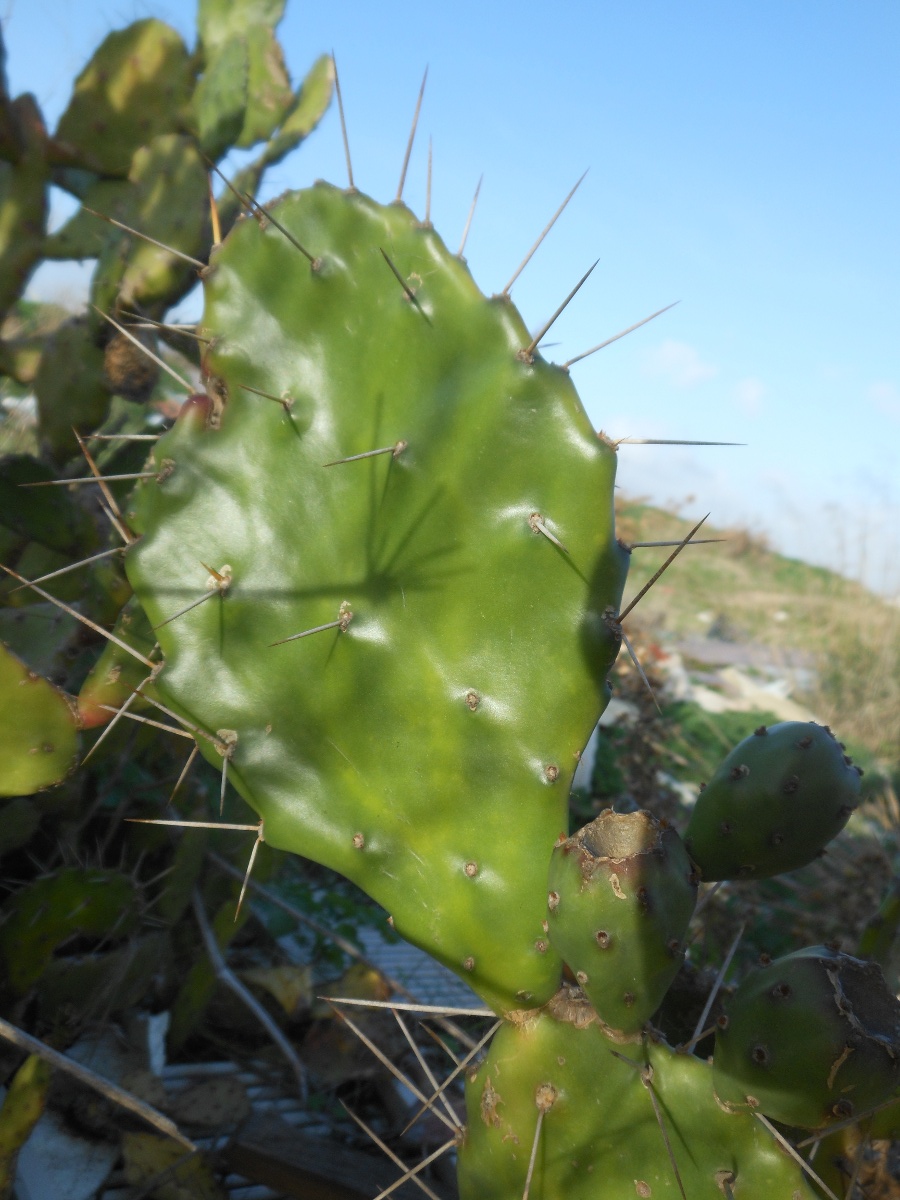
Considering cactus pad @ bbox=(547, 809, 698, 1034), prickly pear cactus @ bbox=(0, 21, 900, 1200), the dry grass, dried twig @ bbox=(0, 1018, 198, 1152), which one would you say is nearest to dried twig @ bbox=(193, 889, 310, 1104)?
dried twig @ bbox=(0, 1018, 198, 1152)

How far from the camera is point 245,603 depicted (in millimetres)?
1177

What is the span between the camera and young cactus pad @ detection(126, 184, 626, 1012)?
1.11 m

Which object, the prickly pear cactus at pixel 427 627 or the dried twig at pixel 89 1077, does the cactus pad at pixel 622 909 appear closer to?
the prickly pear cactus at pixel 427 627

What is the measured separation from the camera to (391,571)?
3.80ft

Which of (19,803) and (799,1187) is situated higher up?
(799,1187)

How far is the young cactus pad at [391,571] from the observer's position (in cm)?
111

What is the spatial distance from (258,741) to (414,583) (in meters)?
0.26

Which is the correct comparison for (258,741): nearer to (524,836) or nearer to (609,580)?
(524,836)

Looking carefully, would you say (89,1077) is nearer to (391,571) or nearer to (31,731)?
(31,731)

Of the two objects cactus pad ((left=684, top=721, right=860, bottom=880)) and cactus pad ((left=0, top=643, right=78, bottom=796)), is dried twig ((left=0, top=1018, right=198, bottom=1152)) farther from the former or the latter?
A: cactus pad ((left=684, top=721, right=860, bottom=880))

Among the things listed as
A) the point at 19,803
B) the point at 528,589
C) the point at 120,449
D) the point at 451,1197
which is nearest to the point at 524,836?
the point at 528,589

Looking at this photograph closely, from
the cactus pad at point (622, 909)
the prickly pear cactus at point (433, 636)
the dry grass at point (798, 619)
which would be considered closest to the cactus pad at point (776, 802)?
the prickly pear cactus at point (433, 636)

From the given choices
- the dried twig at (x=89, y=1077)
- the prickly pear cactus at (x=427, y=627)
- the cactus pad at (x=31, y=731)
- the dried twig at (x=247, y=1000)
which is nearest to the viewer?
the prickly pear cactus at (x=427, y=627)

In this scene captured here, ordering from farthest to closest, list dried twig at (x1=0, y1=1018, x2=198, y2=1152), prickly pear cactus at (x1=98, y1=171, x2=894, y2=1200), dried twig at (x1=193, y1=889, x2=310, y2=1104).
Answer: dried twig at (x1=193, y1=889, x2=310, y2=1104) < dried twig at (x1=0, y1=1018, x2=198, y2=1152) < prickly pear cactus at (x1=98, y1=171, x2=894, y2=1200)
